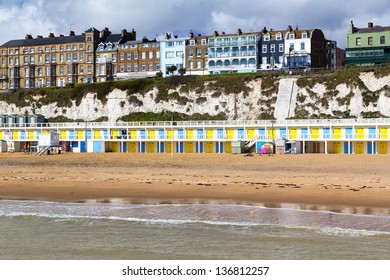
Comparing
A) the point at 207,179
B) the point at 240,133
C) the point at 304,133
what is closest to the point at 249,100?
the point at 240,133

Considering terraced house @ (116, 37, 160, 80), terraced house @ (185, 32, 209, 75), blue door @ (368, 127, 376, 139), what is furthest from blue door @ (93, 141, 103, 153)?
terraced house @ (116, 37, 160, 80)

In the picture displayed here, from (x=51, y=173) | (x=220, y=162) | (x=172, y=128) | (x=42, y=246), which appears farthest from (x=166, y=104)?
(x=42, y=246)

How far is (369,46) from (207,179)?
158ft

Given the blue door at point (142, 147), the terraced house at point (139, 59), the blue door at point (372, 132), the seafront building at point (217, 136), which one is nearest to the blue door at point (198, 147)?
the seafront building at point (217, 136)

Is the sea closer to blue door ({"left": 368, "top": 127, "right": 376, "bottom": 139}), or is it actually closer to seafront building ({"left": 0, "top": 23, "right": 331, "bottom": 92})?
blue door ({"left": 368, "top": 127, "right": 376, "bottom": 139})

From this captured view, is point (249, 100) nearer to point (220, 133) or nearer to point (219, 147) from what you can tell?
point (220, 133)

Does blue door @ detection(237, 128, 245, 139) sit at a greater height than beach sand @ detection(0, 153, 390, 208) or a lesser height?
greater

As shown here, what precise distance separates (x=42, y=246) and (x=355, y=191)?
1329cm

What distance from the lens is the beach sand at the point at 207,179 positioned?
22.5 m

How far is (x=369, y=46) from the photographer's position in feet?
232

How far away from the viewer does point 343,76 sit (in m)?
59.7

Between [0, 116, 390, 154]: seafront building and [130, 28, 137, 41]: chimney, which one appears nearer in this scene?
[0, 116, 390, 154]: seafront building

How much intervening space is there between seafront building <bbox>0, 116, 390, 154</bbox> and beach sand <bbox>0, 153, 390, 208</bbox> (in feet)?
18.2

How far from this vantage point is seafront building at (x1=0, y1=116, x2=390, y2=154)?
4494 centimetres
